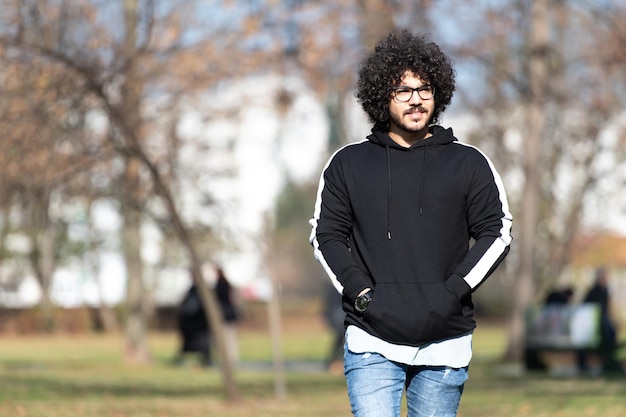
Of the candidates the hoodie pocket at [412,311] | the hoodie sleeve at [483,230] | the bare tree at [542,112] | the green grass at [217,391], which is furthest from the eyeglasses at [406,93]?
the bare tree at [542,112]

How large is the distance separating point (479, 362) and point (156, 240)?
811 inches

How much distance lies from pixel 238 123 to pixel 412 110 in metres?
21.0

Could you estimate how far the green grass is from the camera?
560 inches

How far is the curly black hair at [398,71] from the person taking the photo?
5.20 m

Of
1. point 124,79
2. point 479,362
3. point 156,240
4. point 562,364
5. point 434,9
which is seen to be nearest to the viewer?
point 124,79

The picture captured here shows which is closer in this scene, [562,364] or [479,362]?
A: [562,364]

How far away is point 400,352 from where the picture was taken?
4.96 metres

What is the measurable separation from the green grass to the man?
8097 mm

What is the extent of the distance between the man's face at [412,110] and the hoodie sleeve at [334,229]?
0.27 metres

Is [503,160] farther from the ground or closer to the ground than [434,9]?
closer to the ground

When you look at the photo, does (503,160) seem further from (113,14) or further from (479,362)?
(113,14)

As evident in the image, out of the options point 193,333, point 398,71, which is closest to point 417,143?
point 398,71

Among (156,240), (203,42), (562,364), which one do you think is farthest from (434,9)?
(156,240)

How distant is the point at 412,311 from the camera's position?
4.91m
